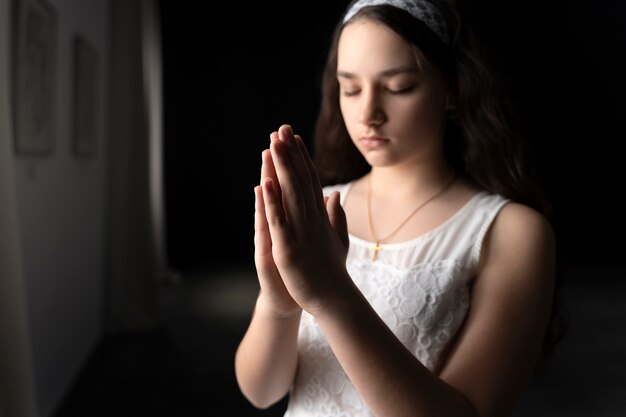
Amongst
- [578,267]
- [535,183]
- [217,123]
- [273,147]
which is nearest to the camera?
[273,147]

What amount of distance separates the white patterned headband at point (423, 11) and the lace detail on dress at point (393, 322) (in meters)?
0.39

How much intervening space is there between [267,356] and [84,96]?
3720mm

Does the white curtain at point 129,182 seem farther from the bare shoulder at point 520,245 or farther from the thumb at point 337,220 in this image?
the thumb at point 337,220

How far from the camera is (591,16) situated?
8.30 metres

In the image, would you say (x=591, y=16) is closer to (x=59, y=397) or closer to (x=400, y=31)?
(x=59, y=397)

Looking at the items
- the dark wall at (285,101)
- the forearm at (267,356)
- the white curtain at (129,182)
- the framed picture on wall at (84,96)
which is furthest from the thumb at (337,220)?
the dark wall at (285,101)

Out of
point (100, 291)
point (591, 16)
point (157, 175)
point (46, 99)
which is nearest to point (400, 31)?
point (46, 99)

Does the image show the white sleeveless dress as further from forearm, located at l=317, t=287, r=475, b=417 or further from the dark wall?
the dark wall

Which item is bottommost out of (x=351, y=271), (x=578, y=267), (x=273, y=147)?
(x=578, y=267)

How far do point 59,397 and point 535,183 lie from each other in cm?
324

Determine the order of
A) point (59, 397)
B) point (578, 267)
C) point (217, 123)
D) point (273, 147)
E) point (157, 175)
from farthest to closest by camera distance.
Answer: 1. point (217, 123)
2. point (578, 267)
3. point (157, 175)
4. point (59, 397)
5. point (273, 147)

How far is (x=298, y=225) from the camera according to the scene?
866mm

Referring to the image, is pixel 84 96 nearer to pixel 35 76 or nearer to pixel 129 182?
pixel 129 182

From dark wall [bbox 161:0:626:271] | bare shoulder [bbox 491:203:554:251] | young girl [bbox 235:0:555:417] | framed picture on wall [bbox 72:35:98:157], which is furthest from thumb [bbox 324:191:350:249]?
dark wall [bbox 161:0:626:271]
